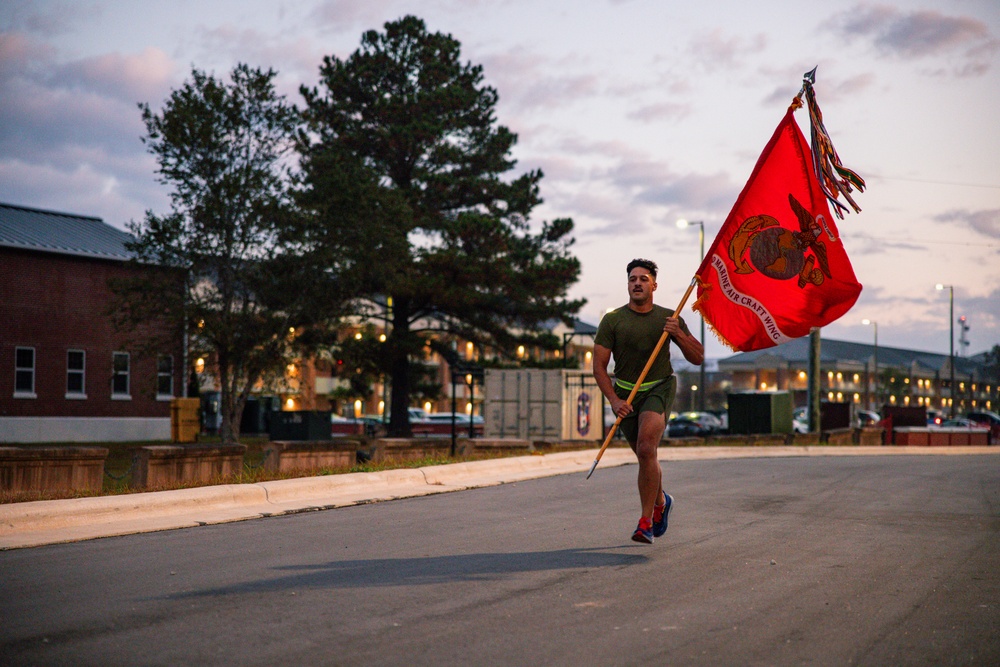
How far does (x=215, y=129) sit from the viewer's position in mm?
29328

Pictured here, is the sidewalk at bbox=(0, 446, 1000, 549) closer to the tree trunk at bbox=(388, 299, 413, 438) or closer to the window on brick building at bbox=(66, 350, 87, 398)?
the tree trunk at bbox=(388, 299, 413, 438)

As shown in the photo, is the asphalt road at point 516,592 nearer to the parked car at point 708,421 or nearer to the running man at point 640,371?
the running man at point 640,371

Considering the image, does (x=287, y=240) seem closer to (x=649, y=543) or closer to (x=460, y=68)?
(x=460, y=68)

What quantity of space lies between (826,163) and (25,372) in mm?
38509

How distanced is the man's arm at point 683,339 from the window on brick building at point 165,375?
1011 inches

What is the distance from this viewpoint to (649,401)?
8117 mm

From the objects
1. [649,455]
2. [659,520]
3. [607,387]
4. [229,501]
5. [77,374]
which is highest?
[607,387]

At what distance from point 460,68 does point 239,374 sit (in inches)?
728

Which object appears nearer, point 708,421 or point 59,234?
point 59,234

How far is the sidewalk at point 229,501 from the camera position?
890cm

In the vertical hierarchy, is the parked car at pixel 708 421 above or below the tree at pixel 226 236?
below

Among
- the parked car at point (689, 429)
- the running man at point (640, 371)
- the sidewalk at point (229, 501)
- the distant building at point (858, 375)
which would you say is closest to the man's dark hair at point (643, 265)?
the running man at point (640, 371)

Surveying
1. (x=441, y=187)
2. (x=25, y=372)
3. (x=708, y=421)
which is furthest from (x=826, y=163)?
(x=708, y=421)

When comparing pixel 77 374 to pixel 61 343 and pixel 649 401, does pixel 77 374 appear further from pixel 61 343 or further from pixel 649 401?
pixel 649 401
